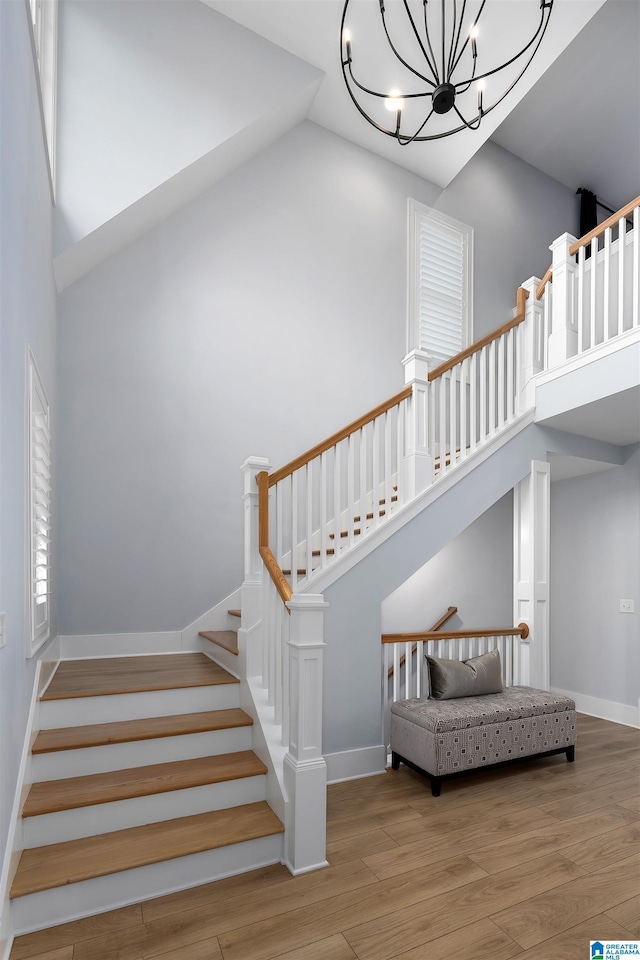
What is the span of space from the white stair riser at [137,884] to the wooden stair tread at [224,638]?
3.68 ft

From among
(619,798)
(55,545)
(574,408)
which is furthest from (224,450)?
(619,798)

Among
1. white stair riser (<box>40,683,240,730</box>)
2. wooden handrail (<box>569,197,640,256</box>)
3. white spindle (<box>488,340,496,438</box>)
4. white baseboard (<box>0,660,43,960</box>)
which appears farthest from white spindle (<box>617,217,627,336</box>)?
white baseboard (<box>0,660,43,960</box>)

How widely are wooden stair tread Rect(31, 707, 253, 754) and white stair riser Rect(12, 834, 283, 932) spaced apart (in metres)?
0.61

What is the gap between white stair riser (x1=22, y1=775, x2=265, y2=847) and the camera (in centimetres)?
226

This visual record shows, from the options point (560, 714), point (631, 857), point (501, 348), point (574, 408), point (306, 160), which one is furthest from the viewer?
point (306, 160)

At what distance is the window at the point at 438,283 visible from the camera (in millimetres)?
5629

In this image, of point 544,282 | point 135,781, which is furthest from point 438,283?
point 135,781

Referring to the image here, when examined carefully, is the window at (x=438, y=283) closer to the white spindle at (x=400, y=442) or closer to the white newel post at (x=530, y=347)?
the white newel post at (x=530, y=347)

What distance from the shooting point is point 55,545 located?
146 inches

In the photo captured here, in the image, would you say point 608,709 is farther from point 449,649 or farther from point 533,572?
point 449,649

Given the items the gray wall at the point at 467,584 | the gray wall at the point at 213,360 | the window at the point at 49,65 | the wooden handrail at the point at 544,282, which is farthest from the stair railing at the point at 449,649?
the window at the point at 49,65

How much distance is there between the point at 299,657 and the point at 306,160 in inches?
182

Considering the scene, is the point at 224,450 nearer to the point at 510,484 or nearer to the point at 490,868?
the point at 510,484

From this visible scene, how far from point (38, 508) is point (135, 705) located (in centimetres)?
121
